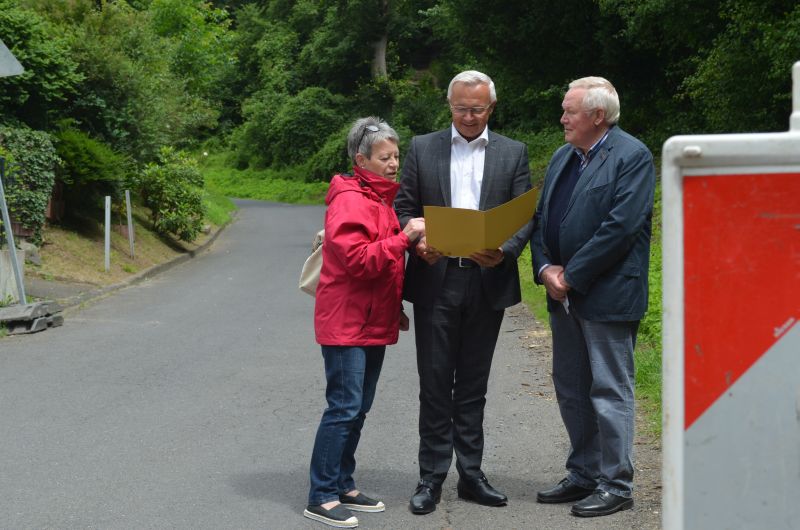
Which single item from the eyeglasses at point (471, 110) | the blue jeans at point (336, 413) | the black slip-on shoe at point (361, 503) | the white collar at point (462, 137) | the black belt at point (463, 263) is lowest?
the black slip-on shoe at point (361, 503)

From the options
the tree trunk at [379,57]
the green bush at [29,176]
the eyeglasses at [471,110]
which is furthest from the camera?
the tree trunk at [379,57]

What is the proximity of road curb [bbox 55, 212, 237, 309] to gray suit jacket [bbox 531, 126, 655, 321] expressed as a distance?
9939mm

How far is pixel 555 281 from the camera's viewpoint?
16.4 ft

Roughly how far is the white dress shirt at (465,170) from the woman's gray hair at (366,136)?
374mm

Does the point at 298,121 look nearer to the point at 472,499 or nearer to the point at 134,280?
the point at 134,280

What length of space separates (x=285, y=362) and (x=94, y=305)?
5.65 m

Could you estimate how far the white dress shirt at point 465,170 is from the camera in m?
5.18

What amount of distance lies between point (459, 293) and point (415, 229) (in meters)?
0.45

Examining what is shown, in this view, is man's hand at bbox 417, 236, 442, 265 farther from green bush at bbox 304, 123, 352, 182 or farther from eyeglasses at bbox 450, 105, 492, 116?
green bush at bbox 304, 123, 352, 182

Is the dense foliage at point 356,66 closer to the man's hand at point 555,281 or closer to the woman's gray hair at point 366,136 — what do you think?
the man's hand at point 555,281

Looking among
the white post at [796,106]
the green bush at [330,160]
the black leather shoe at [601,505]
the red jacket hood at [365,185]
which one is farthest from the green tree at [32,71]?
the green bush at [330,160]

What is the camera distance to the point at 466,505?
206 inches

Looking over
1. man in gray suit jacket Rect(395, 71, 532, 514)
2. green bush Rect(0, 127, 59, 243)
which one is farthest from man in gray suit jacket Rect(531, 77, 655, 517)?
green bush Rect(0, 127, 59, 243)

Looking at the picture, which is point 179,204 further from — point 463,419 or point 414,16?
point 414,16
